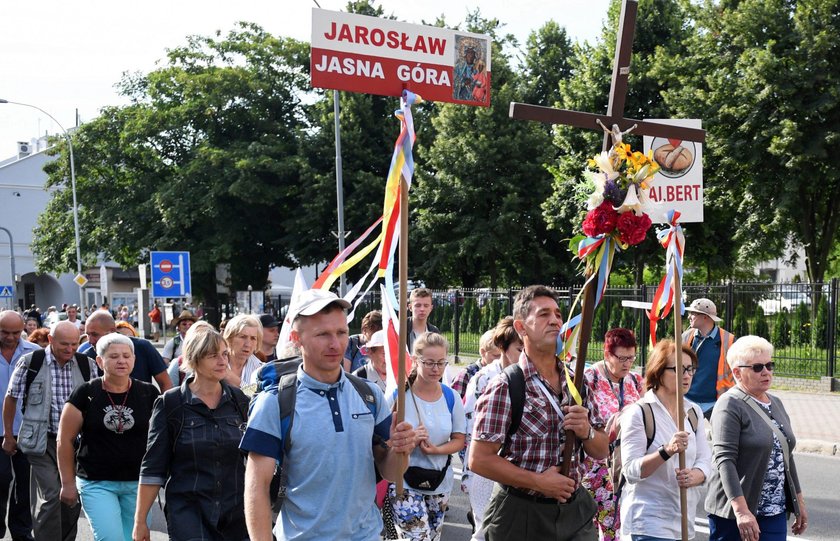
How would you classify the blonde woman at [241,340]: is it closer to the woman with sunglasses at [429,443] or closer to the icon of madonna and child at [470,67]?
the woman with sunglasses at [429,443]

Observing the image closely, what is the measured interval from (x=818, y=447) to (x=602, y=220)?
31.7 ft

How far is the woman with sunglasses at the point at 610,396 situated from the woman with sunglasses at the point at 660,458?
605 mm

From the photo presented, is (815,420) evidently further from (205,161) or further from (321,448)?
(205,161)

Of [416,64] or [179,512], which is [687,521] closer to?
[179,512]

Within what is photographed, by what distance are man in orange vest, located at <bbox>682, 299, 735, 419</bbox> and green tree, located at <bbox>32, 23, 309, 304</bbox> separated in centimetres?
3081

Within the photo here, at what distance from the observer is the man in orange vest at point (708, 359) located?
29.2 feet

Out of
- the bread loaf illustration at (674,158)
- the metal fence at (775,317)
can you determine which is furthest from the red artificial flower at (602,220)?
the metal fence at (775,317)

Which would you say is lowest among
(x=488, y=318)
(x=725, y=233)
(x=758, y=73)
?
(x=488, y=318)

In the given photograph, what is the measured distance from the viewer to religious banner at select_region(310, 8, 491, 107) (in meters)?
7.07

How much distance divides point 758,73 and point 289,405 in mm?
24265

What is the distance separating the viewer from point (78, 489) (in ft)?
19.9

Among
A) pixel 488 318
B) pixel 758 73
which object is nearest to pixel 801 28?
pixel 758 73

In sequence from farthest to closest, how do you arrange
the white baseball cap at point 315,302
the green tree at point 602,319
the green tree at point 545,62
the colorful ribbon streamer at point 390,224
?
the green tree at point 545,62 < the green tree at point 602,319 < the colorful ribbon streamer at point 390,224 < the white baseball cap at point 315,302

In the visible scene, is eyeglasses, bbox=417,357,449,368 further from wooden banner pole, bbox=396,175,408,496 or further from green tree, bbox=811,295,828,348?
green tree, bbox=811,295,828,348
